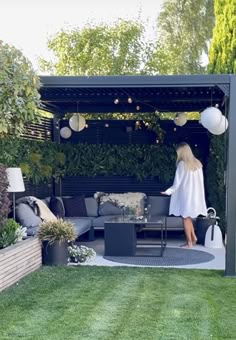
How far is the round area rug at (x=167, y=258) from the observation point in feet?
26.0

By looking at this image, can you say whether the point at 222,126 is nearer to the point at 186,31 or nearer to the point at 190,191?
the point at 190,191

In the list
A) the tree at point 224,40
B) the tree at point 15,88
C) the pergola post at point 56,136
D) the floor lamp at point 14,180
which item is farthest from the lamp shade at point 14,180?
the tree at point 224,40

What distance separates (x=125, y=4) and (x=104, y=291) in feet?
52.5

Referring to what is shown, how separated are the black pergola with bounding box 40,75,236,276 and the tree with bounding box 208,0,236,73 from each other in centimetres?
68

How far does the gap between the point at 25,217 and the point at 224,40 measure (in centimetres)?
536

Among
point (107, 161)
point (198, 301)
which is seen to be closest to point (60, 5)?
point (107, 161)

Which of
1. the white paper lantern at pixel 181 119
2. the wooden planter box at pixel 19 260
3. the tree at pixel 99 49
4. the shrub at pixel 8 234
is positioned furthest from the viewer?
the tree at pixel 99 49

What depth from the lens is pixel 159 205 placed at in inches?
432

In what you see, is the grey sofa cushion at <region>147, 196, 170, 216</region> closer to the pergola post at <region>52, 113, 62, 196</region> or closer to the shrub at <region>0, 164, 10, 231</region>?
the pergola post at <region>52, 113, 62, 196</region>

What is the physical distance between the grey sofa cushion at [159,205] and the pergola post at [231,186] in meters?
3.89

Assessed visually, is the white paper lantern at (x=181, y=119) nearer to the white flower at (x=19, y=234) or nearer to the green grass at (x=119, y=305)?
the green grass at (x=119, y=305)

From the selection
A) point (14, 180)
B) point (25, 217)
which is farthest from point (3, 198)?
point (25, 217)

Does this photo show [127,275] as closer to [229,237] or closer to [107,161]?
[229,237]

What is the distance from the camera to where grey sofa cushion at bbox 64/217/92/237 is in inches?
362
